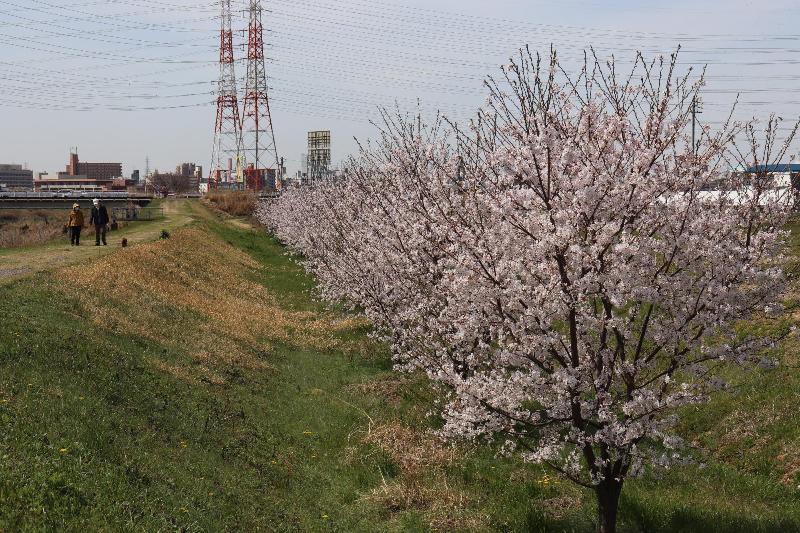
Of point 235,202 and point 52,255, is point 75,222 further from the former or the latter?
point 235,202

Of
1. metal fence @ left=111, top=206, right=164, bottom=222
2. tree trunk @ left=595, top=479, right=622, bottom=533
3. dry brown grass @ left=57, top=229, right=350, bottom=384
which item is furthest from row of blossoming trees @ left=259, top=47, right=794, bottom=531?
metal fence @ left=111, top=206, right=164, bottom=222

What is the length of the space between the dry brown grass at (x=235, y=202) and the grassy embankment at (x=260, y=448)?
68.8m

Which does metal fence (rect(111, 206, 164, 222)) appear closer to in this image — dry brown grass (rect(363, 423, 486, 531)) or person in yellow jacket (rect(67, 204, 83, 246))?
person in yellow jacket (rect(67, 204, 83, 246))

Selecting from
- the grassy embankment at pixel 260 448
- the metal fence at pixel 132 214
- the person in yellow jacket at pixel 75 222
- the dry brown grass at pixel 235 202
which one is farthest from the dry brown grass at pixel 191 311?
the dry brown grass at pixel 235 202

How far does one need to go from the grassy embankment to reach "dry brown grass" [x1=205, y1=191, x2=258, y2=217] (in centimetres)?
6879

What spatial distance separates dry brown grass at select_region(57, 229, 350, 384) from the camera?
18.9 meters

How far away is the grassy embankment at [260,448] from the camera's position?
9.33 metres

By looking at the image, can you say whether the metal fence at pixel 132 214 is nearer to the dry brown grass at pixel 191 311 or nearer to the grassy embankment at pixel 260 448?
the dry brown grass at pixel 191 311

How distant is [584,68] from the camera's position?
30.8 feet

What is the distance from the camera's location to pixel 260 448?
13.2 metres

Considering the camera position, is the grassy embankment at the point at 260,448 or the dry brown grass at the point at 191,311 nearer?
the grassy embankment at the point at 260,448

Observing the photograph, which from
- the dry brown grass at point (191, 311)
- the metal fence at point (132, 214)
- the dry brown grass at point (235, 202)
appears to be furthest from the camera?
the dry brown grass at point (235, 202)

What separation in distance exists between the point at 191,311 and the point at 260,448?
1178cm

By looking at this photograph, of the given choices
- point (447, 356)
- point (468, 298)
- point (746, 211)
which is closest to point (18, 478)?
point (468, 298)
